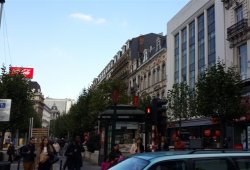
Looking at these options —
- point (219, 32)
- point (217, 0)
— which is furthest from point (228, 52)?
point (217, 0)

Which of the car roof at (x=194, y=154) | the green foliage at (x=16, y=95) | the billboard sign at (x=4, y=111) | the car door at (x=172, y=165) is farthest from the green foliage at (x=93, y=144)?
the car door at (x=172, y=165)

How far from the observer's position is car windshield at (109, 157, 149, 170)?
18.3ft

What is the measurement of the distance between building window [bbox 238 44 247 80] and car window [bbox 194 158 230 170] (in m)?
24.6

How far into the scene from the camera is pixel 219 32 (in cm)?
3419

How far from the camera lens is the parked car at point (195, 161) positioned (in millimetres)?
5461

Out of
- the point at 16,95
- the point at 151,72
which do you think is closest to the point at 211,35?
the point at 151,72

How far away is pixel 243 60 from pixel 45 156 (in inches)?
808

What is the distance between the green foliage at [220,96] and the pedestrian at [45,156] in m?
13.4

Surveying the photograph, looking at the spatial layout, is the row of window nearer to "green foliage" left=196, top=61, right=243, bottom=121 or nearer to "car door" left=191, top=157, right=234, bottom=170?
"green foliage" left=196, top=61, right=243, bottom=121

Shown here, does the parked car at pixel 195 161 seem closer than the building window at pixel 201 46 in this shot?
Yes

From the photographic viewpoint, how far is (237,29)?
30.3 m

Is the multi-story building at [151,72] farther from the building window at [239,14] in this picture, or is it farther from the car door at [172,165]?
the car door at [172,165]

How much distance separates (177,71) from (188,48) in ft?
12.5

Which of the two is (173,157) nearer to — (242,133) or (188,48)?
(242,133)
